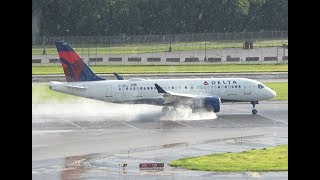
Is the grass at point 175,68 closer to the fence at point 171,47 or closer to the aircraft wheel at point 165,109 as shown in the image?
the fence at point 171,47

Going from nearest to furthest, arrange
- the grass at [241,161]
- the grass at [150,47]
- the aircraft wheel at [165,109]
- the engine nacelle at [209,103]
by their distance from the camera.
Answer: the grass at [241,161] → the engine nacelle at [209,103] → the aircraft wheel at [165,109] → the grass at [150,47]

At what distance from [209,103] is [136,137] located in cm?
1146

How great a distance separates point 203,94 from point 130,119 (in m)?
6.19

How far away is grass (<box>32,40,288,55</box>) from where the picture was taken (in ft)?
372

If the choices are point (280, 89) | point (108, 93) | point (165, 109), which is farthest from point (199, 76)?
point (108, 93)

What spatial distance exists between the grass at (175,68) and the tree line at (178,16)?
20.7 m

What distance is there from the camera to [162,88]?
5394 centimetres

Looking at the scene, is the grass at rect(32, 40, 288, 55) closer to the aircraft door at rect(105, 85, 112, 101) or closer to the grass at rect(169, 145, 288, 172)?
the aircraft door at rect(105, 85, 112, 101)

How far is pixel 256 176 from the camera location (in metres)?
27.7

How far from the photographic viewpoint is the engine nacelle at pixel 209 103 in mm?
51531

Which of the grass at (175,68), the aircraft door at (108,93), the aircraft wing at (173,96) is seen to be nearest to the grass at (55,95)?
the aircraft door at (108,93)

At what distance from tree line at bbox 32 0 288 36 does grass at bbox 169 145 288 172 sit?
87.3m

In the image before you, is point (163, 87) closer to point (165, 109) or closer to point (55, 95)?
point (165, 109)
